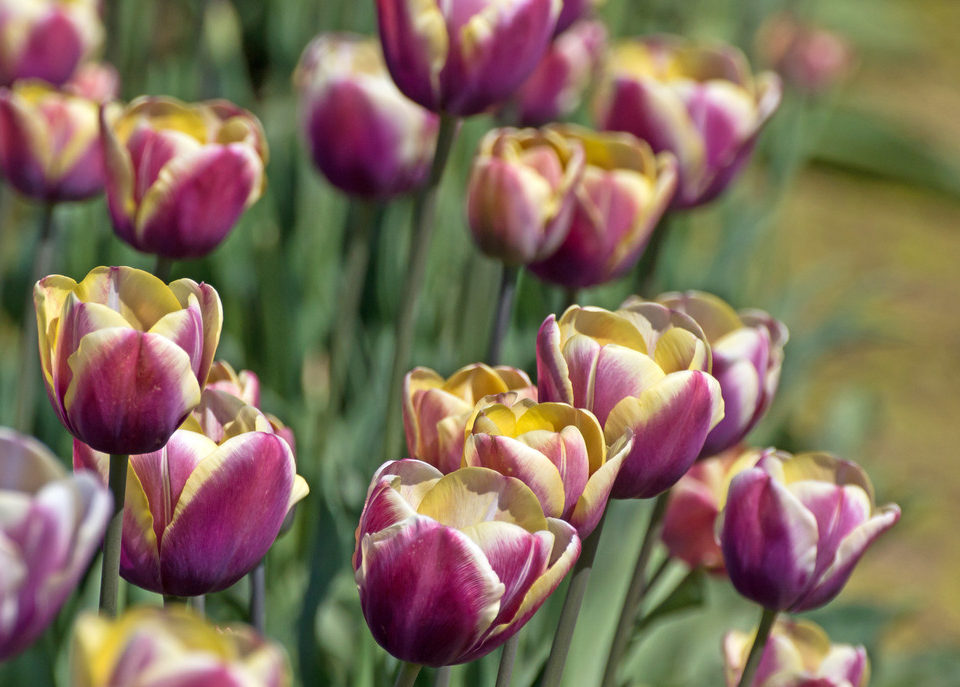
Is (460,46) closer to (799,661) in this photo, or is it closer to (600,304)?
(799,661)

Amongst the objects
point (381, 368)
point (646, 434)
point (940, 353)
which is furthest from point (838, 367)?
point (646, 434)

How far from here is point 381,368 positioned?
3.72 feet

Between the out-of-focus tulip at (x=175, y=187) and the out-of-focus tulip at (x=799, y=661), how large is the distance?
36 centimetres

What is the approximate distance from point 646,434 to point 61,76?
0.72 meters

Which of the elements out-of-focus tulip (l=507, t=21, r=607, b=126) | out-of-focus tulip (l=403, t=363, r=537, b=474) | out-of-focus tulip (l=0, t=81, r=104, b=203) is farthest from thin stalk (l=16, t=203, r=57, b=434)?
out-of-focus tulip (l=507, t=21, r=607, b=126)

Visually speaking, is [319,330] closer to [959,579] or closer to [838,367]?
[959,579]

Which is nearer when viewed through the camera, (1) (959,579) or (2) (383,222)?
→ (2) (383,222)

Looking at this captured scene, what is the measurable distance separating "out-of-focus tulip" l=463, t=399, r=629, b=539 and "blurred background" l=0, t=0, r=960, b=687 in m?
0.29

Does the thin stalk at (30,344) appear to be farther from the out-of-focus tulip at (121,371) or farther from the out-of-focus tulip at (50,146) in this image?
the out-of-focus tulip at (121,371)

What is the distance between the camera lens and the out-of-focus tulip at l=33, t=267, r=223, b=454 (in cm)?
42

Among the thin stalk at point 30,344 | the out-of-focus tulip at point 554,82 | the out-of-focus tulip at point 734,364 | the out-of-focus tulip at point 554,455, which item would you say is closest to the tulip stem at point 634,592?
the out-of-focus tulip at point 734,364

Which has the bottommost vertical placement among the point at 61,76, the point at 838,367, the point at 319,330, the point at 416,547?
the point at 838,367

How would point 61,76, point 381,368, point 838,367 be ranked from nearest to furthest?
point 61,76, point 381,368, point 838,367

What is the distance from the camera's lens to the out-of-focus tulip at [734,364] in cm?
59
